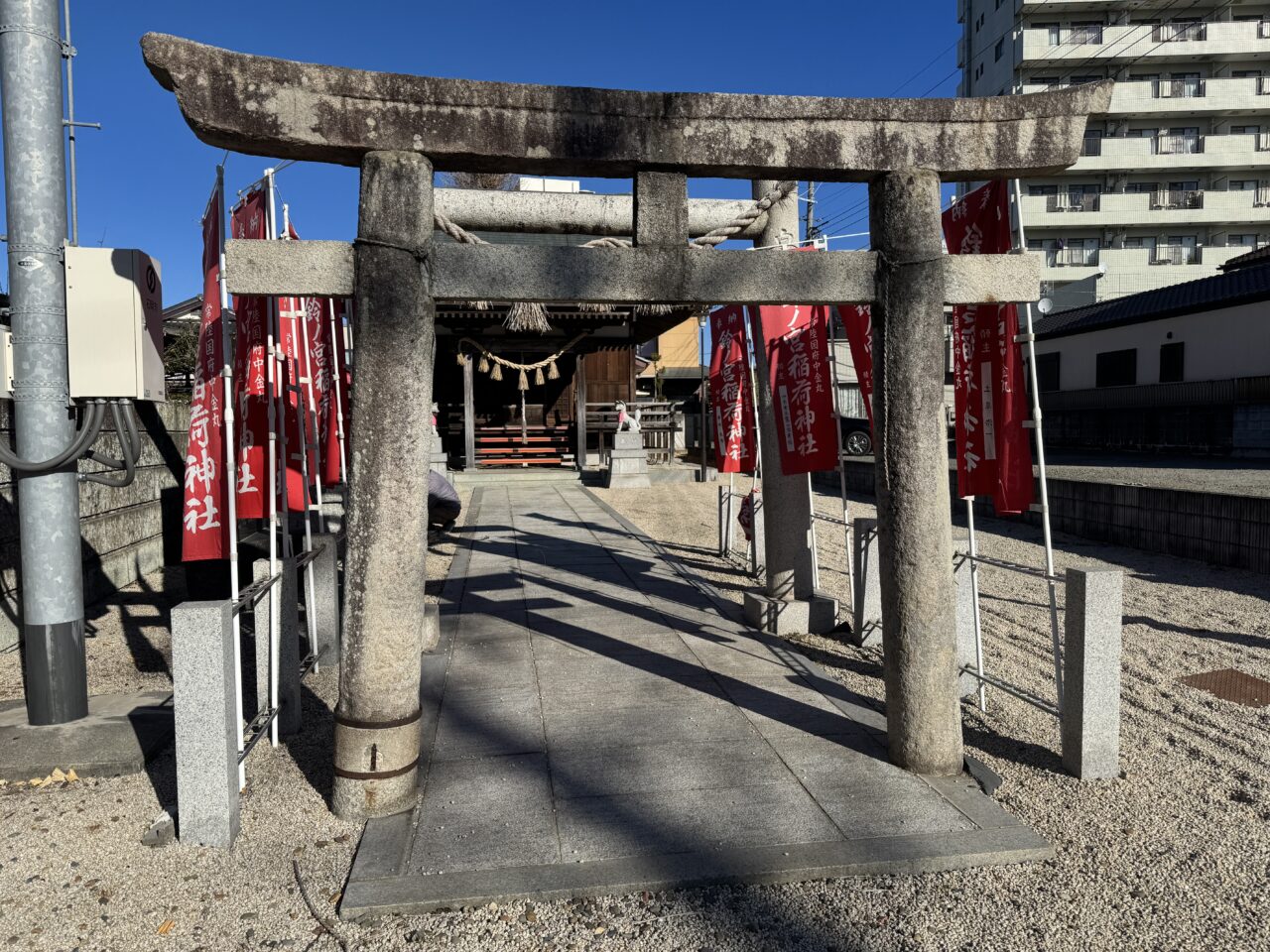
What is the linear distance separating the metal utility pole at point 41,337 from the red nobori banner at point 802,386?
16.0 ft

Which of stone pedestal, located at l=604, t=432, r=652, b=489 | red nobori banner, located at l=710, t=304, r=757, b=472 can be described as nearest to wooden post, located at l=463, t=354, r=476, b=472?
stone pedestal, located at l=604, t=432, r=652, b=489

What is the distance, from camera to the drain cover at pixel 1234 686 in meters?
5.38

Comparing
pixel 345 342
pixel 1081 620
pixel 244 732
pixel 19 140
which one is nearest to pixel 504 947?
pixel 244 732

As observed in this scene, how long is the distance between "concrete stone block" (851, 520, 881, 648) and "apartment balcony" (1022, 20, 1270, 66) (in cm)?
4075

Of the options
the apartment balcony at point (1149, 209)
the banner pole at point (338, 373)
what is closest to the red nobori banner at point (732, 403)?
the banner pole at point (338, 373)

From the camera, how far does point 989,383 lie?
4883mm

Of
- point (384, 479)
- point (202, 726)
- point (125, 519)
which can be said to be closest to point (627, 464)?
point (125, 519)

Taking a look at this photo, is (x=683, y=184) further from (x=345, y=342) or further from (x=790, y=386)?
(x=345, y=342)

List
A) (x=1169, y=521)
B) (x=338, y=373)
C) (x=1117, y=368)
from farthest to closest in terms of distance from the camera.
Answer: (x=1117, y=368) < (x=1169, y=521) < (x=338, y=373)

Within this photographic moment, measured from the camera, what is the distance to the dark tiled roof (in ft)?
66.9

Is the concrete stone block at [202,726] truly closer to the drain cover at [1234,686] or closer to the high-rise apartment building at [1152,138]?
the drain cover at [1234,686]

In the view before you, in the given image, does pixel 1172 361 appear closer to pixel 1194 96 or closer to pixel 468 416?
pixel 468 416

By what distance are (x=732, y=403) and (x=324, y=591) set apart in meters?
5.29

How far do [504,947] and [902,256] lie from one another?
141 inches
